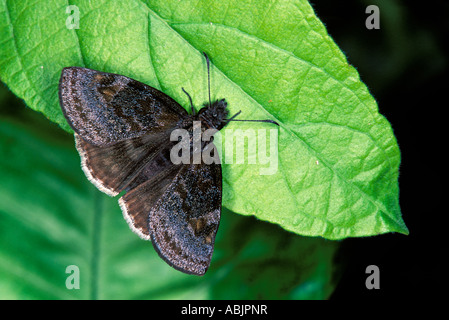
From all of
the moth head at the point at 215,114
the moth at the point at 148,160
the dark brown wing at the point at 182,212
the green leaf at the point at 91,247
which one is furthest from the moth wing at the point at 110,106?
the green leaf at the point at 91,247

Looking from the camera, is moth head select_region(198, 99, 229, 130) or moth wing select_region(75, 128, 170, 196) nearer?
moth head select_region(198, 99, 229, 130)

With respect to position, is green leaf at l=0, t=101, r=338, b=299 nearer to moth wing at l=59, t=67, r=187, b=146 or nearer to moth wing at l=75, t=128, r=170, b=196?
moth wing at l=75, t=128, r=170, b=196

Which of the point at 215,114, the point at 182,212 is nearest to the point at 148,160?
the point at 182,212

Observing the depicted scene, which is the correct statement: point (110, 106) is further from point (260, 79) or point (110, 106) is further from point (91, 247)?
point (91, 247)

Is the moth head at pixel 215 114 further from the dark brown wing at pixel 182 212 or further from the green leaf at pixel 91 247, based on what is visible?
the green leaf at pixel 91 247

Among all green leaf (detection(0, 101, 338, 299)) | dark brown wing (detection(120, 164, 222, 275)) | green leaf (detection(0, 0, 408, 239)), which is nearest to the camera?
green leaf (detection(0, 0, 408, 239))

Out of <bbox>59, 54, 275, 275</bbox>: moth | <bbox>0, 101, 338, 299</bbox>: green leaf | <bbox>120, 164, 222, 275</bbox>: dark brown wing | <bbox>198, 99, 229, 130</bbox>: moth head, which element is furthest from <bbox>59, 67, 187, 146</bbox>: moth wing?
<bbox>0, 101, 338, 299</bbox>: green leaf
